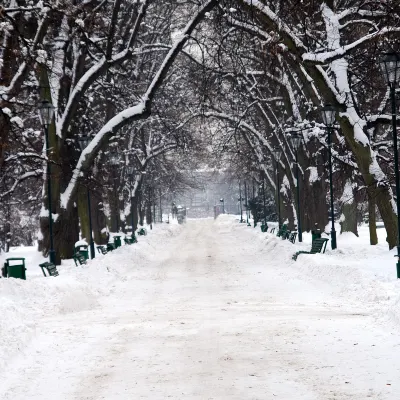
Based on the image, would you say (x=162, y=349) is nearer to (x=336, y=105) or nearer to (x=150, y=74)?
(x=336, y=105)

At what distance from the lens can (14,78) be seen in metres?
18.2

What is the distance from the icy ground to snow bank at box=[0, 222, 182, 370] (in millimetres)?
36

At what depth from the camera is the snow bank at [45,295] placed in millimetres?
9422

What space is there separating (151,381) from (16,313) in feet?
15.3

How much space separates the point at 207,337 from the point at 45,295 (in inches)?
224

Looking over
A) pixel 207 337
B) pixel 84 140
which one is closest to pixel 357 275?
pixel 207 337

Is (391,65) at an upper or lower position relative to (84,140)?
upper

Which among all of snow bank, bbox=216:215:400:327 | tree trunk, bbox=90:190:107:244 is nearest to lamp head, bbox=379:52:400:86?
snow bank, bbox=216:215:400:327

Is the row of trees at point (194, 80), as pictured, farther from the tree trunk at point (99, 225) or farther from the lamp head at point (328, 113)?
the lamp head at point (328, 113)

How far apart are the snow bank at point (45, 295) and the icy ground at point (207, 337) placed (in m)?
0.04

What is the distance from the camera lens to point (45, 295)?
1398 cm

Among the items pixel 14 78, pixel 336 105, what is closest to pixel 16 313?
pixel 14 78

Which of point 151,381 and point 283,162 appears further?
point 283,162

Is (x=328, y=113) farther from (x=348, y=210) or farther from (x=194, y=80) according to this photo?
(x=348, y=210)
